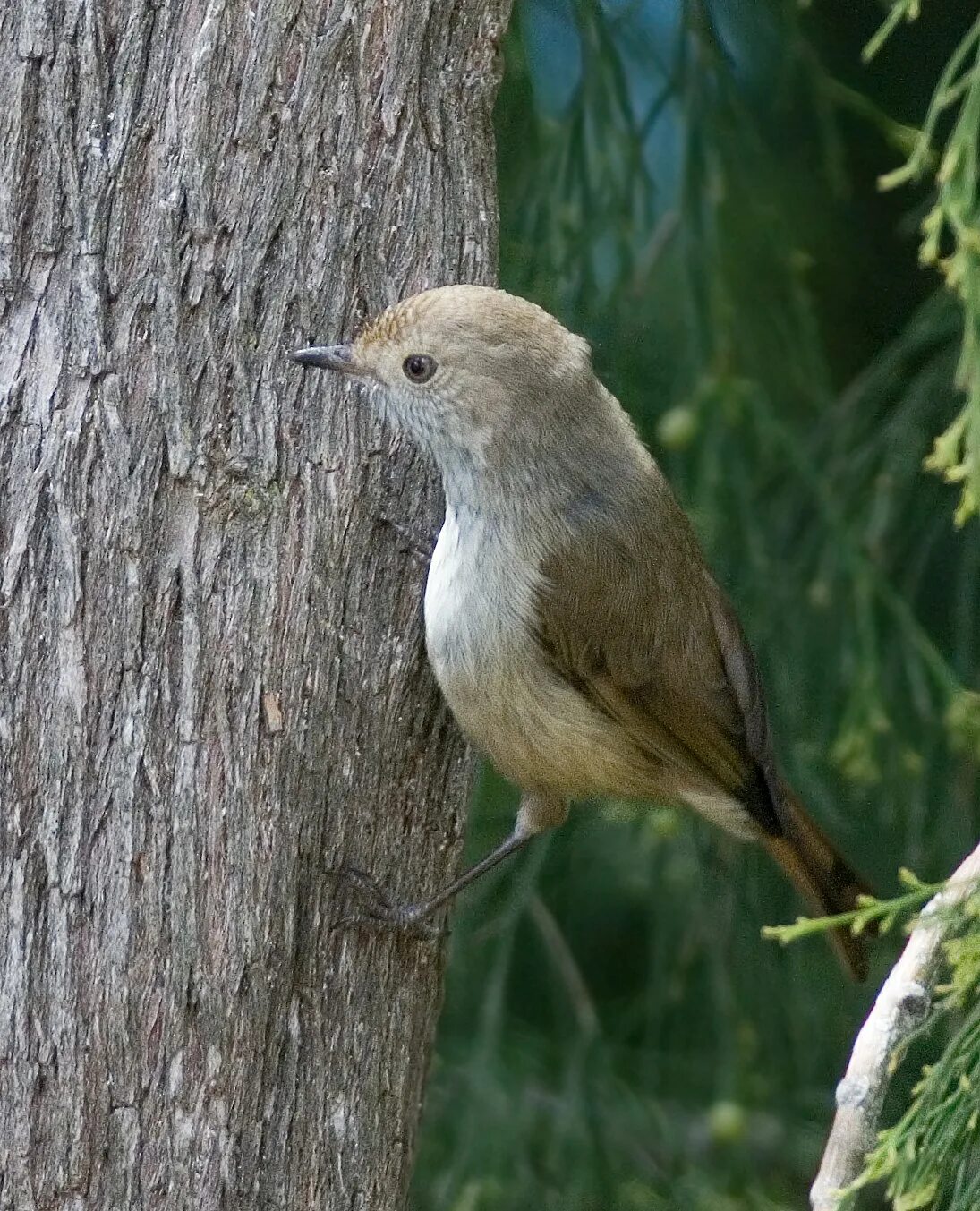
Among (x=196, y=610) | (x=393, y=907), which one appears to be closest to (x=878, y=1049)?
(x=393, y=907)

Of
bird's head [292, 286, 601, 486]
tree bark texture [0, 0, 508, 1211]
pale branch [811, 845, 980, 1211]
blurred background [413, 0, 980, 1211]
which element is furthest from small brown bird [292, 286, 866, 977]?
pale branch [811, 845, 980, 1211]

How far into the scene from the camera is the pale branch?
237cm

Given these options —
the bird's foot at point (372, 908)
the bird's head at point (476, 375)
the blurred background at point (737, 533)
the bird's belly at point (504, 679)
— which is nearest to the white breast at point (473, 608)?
the bird's belly at point (504, 679)

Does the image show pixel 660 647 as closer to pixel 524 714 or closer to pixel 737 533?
pixel 524 714

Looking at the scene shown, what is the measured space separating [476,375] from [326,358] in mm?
370

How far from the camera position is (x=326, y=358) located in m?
2.70

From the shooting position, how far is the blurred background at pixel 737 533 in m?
3.86

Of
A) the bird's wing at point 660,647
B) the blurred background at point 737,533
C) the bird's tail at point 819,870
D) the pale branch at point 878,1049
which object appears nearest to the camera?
the pale branch at point 878,1049

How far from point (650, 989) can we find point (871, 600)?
1.18m

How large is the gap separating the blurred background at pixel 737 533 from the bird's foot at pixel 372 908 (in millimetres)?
1258

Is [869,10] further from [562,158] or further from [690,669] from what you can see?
[690,669]

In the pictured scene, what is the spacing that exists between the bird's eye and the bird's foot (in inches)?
34.1

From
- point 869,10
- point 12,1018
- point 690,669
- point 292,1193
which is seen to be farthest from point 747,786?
point 869,10

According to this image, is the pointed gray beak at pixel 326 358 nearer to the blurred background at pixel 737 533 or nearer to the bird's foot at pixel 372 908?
the bird's foot at pixel 372 908
